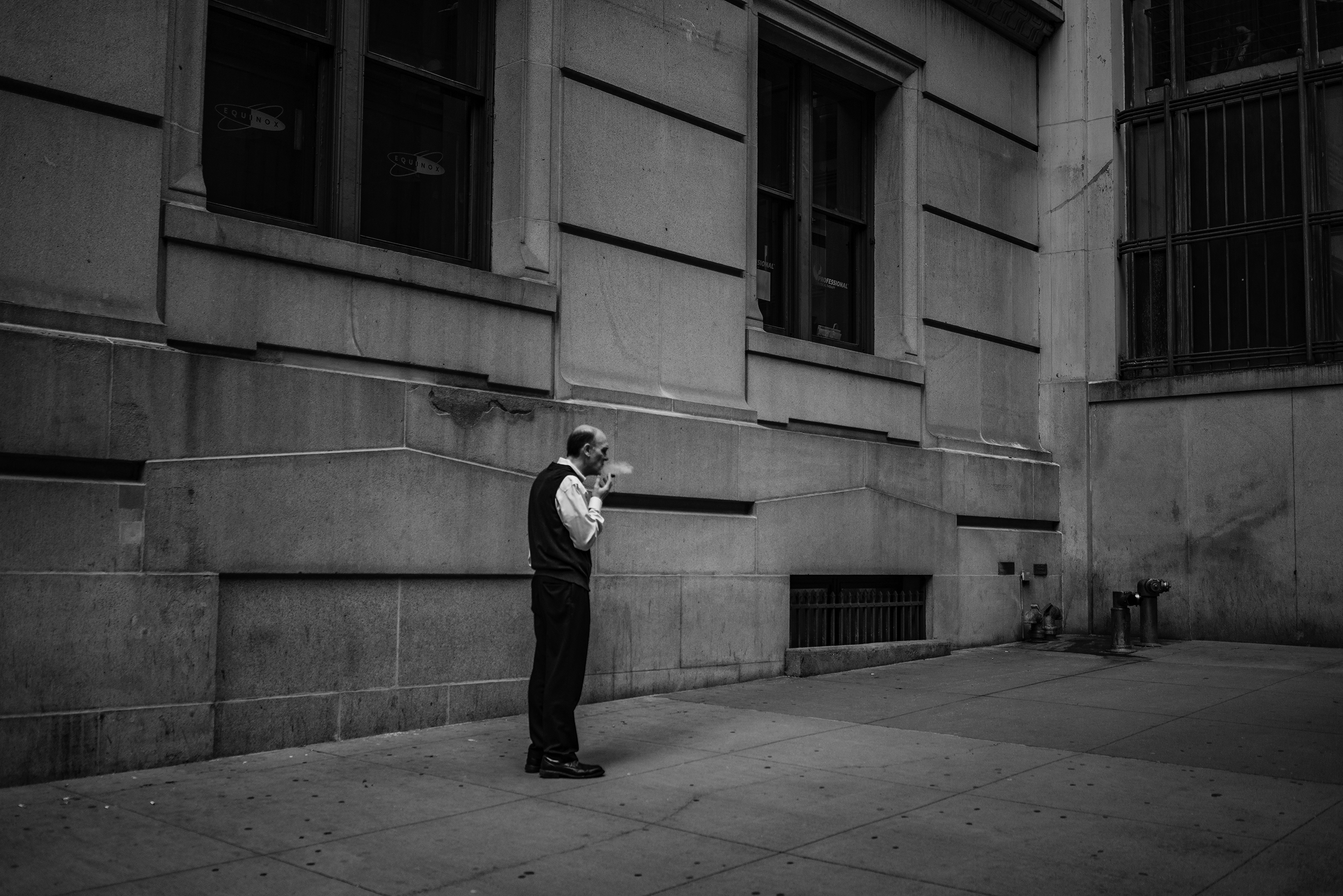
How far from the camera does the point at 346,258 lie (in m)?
8.37

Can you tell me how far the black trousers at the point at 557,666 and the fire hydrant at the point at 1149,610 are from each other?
8.64m

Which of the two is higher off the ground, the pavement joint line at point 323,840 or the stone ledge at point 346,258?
the stone ledge at point 346,258

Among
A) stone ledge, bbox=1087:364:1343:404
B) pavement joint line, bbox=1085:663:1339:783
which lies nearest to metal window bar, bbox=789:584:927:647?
pavement joint line, bbox=1085:663:1339:783

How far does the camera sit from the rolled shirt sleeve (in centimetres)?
712

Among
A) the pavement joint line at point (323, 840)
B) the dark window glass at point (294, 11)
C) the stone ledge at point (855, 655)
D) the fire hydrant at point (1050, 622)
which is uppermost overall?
the dark window glass at point (294, 11)

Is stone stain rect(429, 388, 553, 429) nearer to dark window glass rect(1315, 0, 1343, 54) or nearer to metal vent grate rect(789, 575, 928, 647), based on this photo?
metal vent grate rect(789, 575, 928, 647)

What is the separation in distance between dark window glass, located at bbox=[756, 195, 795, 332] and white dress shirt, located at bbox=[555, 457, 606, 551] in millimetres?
5535

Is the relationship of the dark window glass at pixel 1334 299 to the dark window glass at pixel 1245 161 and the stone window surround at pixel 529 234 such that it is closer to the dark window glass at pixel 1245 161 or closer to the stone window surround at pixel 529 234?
the dark window glass at pixel 1245 161

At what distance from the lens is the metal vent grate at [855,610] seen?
12016 mm

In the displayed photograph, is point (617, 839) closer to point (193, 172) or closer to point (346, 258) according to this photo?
point (346, 258)

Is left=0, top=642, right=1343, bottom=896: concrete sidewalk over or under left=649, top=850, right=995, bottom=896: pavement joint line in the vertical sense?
over

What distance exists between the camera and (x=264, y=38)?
859 centimetres

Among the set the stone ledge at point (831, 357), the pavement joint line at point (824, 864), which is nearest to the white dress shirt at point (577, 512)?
the pavement joint line at point (824, 864)

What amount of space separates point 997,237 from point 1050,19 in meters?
3.12
